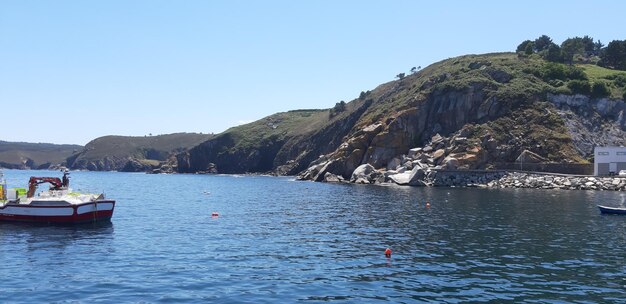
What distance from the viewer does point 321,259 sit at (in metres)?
32.9

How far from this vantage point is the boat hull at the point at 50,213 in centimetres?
4897

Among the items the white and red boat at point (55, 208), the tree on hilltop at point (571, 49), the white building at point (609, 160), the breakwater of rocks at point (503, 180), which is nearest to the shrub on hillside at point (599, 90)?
the white building at point (609, 160)

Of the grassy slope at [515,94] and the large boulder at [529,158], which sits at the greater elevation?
the grassy slope at [515,94]

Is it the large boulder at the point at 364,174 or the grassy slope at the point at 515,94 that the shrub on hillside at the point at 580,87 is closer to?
the grassy slope at the point at 515,94

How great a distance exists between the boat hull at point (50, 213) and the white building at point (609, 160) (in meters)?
103

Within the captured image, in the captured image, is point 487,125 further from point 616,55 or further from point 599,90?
point 616,55

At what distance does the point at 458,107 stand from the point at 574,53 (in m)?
71.3

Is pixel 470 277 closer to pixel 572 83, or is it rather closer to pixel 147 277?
pixel 147 277

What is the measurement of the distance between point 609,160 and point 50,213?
358 ft

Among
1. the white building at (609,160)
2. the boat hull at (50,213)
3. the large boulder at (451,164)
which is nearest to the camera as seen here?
the boat hull at (50,213)

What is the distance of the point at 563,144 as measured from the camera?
125 metres

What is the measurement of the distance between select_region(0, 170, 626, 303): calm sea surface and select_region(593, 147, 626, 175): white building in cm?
6152

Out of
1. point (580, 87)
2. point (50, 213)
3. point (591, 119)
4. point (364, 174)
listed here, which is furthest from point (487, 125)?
point (50, 213)

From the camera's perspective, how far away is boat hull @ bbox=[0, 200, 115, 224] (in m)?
49.0
